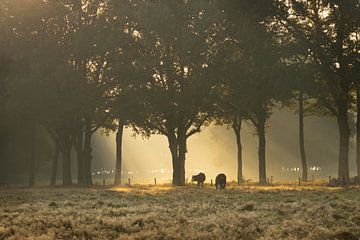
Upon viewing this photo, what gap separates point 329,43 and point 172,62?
614 inches

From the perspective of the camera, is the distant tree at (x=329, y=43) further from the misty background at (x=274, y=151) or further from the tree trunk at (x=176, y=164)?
the misty background at (x=274, y=151)

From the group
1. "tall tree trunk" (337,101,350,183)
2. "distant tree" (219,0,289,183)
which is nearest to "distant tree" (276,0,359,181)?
"tall tree trunk" (337,101,350,183)

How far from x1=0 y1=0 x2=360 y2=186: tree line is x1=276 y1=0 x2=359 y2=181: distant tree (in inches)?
4.1

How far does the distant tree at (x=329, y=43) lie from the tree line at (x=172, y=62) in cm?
10

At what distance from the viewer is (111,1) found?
192 feet

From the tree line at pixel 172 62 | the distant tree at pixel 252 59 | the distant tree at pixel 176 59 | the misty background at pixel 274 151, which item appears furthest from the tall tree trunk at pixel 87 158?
the misty background at pixel 274 151

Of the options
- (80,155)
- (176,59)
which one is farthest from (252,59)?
(80,155)

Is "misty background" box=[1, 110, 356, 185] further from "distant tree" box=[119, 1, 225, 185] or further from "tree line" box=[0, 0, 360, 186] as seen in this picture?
"distant tree" box=[119, 1, 225, 185]

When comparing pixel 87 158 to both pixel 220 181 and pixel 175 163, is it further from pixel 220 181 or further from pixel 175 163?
pixel 220 181

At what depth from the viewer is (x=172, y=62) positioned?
186 feet

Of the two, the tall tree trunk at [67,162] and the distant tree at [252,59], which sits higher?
the distant tree at [252,59]

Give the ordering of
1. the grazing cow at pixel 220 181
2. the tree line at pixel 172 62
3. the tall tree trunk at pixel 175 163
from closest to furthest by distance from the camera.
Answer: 1. the grazing cow at pixel 220 181
2. the tree line at pixel 172 62
3. the tall tree trunk at pixel 175 163

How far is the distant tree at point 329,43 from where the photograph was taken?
49656 millimetres

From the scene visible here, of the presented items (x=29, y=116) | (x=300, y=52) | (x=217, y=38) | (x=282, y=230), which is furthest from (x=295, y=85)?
(x=282, y=230)
